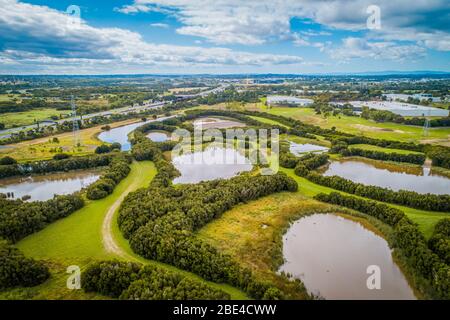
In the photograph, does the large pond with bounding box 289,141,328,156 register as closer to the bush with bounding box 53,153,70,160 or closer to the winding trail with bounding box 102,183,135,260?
the winding trail with bounding box 102,183,135,260

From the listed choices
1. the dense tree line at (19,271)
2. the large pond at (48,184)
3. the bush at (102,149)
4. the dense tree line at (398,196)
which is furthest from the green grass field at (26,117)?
the dense tree line at (398,196)

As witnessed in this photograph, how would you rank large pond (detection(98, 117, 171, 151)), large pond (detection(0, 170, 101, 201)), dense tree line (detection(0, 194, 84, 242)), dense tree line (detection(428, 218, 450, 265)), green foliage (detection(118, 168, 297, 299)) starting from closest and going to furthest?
1. green foliage (detection(118, 168, 297, 299))
2. dense tree line (detection(428, 218, 450, 265))
3. dense tree line (detection(0, 194, 84, 242))
4. large pond (detection(0, 170, 101, 201))
5. large pond (detection(98, 117, 171, 151))

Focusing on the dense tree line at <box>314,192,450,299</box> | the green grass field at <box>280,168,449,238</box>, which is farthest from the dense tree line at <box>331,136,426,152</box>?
the dense tree line at <box>314,192,450,299</box>

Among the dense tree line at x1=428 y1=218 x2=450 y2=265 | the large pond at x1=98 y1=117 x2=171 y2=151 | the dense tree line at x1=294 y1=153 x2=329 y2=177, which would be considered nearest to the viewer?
the dense tree line at x1=428 y1=218 x2=450 y2=265

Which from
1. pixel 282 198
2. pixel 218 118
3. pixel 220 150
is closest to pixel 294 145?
pixel 220 150

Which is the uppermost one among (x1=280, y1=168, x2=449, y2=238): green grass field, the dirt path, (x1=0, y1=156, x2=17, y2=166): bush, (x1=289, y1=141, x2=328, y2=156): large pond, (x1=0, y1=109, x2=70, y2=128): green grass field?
(x1=0, y1=109, x2=70, y2=128): green grass field

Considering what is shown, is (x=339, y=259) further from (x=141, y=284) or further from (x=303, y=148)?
(x=303, y=148)
